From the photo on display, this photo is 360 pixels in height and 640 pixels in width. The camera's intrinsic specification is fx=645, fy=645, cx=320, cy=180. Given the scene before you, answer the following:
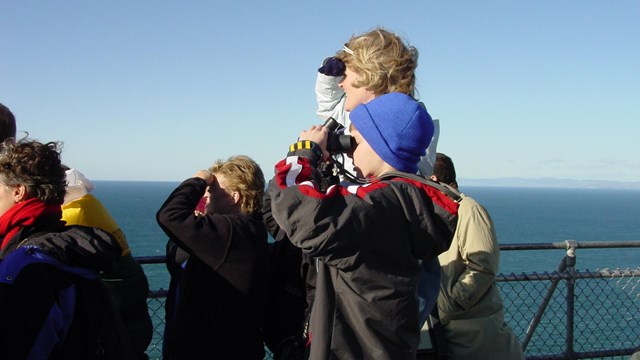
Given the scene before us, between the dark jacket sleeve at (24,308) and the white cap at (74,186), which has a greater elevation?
the white cap at (74,186)

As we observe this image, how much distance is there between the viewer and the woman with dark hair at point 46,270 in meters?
2.47

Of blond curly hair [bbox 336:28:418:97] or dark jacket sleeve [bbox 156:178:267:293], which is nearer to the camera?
blond curly hair [bbox 336:28:418:97]

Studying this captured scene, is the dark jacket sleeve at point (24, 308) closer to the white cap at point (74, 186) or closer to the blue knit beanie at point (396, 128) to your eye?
the white cap at point (74, 186)

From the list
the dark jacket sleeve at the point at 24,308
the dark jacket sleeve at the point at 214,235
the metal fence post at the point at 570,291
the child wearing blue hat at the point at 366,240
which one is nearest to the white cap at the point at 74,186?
the dark jacket sleeve at the point at 214,235

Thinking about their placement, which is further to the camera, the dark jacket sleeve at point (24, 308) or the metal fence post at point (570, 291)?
the metal fence post at point (570, 291)

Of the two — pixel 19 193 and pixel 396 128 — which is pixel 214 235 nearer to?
pixel 19 193

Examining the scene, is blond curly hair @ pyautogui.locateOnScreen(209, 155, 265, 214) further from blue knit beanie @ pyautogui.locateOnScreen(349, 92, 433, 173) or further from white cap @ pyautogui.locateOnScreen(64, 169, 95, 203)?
blue knit beanie @ pyautogui.locateOnScreen(349, 92, 433, 173)

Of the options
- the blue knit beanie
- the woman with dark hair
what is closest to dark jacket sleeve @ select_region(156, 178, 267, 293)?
the woman with dark hair

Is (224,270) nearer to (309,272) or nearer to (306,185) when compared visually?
(309,272)

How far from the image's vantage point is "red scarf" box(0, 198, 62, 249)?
108 inches

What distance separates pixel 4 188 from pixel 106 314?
2.35ft

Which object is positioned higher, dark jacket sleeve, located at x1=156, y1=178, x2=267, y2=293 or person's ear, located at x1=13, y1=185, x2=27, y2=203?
person's ear, located at x1=13, y1=185, x2=27, y2=203

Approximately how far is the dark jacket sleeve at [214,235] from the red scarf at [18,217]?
0.59 meters

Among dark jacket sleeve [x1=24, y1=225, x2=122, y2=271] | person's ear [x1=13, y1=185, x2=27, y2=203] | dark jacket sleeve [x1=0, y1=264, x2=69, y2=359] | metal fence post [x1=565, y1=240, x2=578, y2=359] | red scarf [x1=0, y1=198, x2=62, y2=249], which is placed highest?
person's ear [x1=13, y1=185, x2=27, y2=203]
